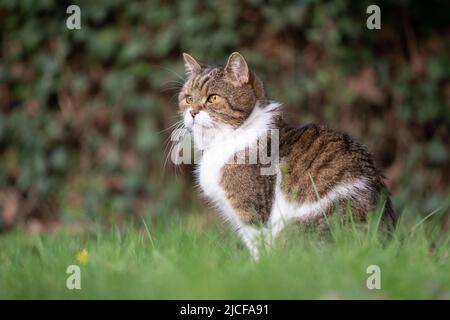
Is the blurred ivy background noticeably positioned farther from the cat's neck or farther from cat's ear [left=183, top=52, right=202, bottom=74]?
the cat's neck

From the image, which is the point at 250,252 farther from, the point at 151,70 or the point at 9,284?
the point at 151,70

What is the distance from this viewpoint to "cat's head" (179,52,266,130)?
3.75 metres

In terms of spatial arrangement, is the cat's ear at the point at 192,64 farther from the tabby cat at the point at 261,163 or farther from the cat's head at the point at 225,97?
the cat's head at the point at 225,97

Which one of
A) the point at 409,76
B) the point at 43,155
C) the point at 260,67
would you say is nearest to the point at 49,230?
the point at 43,155

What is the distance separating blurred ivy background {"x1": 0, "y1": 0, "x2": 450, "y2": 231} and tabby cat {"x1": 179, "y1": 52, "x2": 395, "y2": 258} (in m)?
1.54

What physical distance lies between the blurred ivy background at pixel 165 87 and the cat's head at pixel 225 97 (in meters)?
1.57

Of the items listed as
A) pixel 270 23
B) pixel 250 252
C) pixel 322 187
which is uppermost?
pixel 270 23

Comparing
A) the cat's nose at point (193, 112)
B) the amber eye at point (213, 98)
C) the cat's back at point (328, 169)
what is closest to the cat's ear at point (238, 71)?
the amber eye at point (213, 98)

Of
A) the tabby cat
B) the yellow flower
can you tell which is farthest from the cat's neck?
the yellow flower

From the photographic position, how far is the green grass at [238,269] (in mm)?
2604

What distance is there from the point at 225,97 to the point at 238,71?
169mm

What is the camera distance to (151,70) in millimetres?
5492
